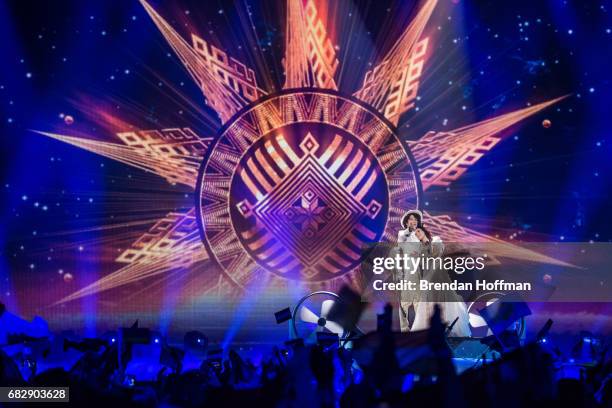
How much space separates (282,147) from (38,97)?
309 centimetres

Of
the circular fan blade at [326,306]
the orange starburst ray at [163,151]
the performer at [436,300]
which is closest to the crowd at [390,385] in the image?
Answer: the performer at [436,300]

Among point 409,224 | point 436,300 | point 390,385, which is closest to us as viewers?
point 390,385

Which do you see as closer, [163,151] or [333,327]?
[333,327]

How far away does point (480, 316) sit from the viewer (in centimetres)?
998

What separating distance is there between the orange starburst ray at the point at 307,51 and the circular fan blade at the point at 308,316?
273cm

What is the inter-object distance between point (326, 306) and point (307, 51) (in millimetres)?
3127

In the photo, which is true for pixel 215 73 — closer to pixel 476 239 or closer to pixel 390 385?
pixel 476 239

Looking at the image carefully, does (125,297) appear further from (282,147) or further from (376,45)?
(376,45)

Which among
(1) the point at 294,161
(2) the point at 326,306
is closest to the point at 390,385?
(2) the point at 326,306

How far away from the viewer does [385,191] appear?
34.1 ft

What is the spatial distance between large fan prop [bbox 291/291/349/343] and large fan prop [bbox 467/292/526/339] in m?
1.52

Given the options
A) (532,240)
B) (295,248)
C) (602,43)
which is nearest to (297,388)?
(295,248)

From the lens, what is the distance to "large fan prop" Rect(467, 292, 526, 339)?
9.78 meters

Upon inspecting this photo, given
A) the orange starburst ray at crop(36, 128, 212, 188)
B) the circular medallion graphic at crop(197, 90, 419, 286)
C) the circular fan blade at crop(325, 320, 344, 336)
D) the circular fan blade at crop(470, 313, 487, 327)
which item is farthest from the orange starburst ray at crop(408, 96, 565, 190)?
the orange starburst ray at crop(36, 128, 212, 188)
